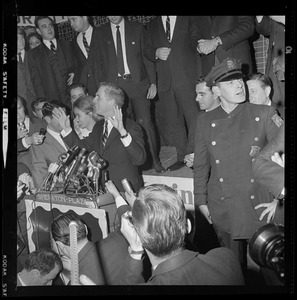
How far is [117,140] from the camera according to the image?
90.4 inches

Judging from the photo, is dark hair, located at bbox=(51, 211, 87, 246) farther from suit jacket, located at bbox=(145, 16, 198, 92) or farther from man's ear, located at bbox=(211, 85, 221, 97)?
man's ear, located at bbox=(211, 85, 221, 97)

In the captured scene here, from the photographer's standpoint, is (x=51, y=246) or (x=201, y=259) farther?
(x=51, y=246)

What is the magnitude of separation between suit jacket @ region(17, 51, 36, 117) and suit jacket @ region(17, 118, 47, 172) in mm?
44

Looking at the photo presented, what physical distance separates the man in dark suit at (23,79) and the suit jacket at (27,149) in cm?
4

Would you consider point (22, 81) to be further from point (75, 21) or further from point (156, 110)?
point (156, 110)

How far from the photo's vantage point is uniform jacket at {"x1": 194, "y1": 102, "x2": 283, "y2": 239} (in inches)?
87.2

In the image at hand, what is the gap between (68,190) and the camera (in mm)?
2312

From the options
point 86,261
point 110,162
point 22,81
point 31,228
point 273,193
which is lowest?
point 86,261

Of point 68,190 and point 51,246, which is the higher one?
point 68,190

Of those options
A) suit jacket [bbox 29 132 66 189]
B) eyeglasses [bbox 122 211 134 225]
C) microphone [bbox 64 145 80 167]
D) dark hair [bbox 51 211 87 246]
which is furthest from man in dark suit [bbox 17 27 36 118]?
eyeglasses [bbox 122 211 134 225]

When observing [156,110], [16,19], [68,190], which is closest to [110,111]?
[156,110]

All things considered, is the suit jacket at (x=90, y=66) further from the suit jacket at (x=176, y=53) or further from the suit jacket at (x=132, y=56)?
the suit jacket at (x=176, y=53)

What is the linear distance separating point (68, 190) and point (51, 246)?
0.29 m

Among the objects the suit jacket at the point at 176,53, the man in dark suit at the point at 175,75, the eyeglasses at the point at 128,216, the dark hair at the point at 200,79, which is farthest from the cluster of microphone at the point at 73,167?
the dark hair at the point at 200,79
